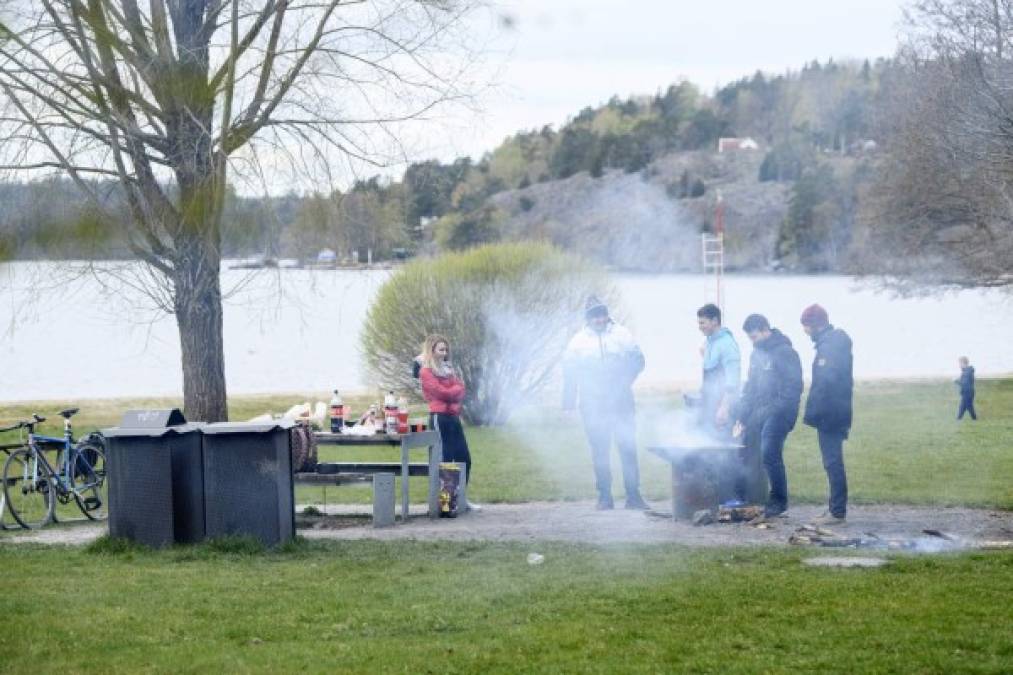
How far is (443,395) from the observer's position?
593 inches

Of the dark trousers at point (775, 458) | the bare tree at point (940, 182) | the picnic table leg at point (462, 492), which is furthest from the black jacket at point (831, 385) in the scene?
the bare tree at point (940, 182)

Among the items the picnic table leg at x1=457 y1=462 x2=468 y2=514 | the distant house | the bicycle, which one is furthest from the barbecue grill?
the distant house

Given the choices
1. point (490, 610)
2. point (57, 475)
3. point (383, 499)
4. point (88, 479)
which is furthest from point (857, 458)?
point (490, 610)

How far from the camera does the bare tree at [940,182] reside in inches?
1106

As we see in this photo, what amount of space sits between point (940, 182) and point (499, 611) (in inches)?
1458

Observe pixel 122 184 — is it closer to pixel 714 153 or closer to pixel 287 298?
pixel 287 298

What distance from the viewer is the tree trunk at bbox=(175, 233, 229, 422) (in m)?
17.0

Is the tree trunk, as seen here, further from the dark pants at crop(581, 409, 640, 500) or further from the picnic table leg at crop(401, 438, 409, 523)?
the dark pants at crop(581, 409, 640, 500)

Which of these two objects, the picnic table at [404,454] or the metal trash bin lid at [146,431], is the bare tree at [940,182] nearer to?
the picnic table at [404,454]

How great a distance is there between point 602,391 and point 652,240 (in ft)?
121

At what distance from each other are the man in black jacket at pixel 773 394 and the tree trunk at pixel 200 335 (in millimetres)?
6409

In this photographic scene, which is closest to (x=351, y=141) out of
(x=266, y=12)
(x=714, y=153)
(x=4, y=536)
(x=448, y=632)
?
(x=266, y=12)

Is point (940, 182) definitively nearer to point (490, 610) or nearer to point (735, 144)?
point (735, 144)

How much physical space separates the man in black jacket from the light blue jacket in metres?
0.28
